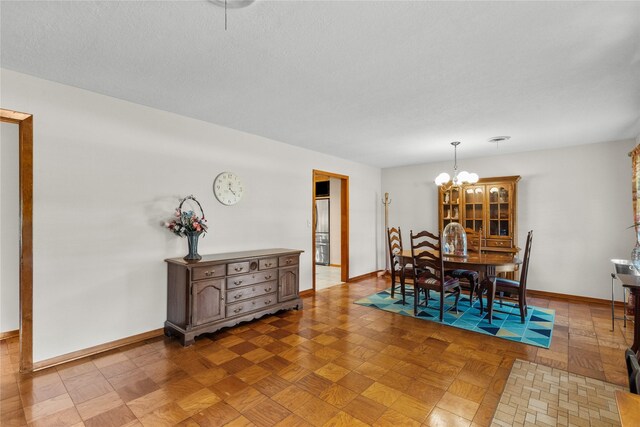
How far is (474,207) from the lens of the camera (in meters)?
5.48

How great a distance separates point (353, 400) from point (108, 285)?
8.09 ft

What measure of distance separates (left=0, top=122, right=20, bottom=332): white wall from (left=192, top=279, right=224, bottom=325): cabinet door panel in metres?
1.91

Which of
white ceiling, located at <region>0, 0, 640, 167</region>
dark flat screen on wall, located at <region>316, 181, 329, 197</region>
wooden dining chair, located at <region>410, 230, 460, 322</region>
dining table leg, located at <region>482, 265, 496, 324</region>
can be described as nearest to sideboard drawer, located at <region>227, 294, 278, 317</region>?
wooden dining chair, located at <region>410, 230, 460, 322</region>

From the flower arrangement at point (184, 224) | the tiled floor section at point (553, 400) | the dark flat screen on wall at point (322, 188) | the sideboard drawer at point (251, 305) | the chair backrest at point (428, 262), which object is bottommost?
the tiled floor section at point (553, 400)

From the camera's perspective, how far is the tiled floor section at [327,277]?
584 centimetres

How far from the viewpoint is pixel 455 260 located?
3.83m

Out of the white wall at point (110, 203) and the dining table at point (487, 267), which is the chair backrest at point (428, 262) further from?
the white wall at point (110, 203)

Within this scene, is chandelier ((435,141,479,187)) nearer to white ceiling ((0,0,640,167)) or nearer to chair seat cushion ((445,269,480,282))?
white ceiling ((0,0,640,167))

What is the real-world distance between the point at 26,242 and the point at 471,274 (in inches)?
197

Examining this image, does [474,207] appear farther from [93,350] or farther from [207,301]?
[93,350]

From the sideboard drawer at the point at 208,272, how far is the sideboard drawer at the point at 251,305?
416 mm

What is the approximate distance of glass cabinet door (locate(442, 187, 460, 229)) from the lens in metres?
5.70

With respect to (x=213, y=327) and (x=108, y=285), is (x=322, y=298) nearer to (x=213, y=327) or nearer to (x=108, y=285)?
(x=213, y=327)

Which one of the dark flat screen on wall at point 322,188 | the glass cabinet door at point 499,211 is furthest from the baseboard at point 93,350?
the dark flat screen on wall at point 322,188
